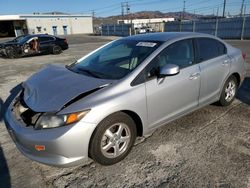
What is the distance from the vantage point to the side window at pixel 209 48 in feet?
12.9

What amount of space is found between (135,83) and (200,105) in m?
1.54

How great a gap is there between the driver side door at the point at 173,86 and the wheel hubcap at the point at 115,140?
0.41 m

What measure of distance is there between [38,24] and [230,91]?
53.1 m

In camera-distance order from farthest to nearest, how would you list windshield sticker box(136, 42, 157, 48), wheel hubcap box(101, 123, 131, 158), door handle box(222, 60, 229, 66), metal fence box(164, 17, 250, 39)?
metal fence box(164, 17, 250, 39) → door handle box(222, 60, 229, 66) → windshield sticker box(136, 42, 157, 48) → wheel hubcap box(101, 123, 131, 158)

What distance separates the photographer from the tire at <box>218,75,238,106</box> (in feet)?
14.8

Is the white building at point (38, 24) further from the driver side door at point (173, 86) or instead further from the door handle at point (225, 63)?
the driver side door at point (173, 86)

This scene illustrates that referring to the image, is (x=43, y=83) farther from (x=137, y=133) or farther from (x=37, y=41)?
(x=37, y=41)

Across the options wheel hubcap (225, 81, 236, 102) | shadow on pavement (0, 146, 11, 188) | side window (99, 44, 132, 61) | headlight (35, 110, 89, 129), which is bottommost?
shadow on pavement (0, 146, 11, 188)

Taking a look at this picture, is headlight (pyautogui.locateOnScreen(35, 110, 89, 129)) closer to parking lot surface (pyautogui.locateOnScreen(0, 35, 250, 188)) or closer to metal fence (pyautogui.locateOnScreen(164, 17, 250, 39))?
parking lot surface (pyautogui.locateOnScreen(0, 35, 250, 188))

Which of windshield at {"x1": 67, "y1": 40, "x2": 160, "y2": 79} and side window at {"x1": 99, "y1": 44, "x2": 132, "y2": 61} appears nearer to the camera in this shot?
windshield at {"x1": 67, "y1": 40, "x2": 160, "y2": 79}

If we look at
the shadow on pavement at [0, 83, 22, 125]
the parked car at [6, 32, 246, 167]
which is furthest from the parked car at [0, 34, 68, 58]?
the parked car at [6, 32, 246, 167]

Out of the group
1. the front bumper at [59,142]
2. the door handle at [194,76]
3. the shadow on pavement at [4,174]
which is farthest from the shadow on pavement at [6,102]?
the door handle at [194,76]

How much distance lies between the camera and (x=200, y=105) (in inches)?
157

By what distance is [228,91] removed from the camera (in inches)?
182
